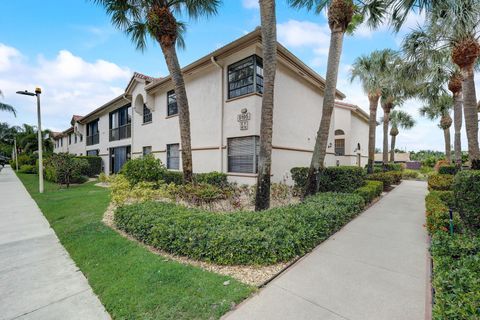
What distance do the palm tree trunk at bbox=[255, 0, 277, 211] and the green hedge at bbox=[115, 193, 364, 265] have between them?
41.6 inches

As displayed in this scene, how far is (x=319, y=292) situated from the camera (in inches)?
119

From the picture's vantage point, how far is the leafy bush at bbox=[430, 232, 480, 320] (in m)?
2.14

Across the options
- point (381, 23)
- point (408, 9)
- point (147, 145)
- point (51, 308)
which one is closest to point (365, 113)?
point (381, 23)

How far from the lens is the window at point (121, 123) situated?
18.2m

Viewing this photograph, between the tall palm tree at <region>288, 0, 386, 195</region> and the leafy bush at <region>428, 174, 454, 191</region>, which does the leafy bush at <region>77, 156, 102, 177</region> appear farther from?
the leafy bush at <region>428, 174, 454, 191</region>

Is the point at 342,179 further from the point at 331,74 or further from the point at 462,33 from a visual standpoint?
the point at 462,33

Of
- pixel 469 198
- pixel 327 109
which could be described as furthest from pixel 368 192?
pixel 327 109

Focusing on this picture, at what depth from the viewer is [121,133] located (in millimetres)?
19031

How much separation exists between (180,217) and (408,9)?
10219 millimetres

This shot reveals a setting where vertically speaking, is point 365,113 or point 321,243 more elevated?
point 365,113

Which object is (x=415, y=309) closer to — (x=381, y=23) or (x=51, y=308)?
(x=51, y=308)

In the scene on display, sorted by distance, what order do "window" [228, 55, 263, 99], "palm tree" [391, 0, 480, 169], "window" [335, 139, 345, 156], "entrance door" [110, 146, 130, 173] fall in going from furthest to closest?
"window" [335, 139, 345, 156]
"entrance door" [110, 146, 130, 173]
"window" [228, 55, 263, 99]
"palm tree" [391, 0, 480, 169]

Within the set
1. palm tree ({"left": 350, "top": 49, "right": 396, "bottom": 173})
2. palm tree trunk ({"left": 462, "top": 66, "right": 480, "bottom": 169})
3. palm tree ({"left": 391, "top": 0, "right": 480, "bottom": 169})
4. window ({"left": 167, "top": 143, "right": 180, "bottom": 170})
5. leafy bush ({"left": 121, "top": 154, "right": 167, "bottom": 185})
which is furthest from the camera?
palm tree ({"left": 350, "top": 49, "right": 396, "bottom": 173})

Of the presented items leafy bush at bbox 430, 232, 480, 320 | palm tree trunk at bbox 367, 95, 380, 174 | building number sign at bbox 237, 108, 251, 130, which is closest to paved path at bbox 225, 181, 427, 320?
leafy bush at bbox 430, 232, 480, 320
